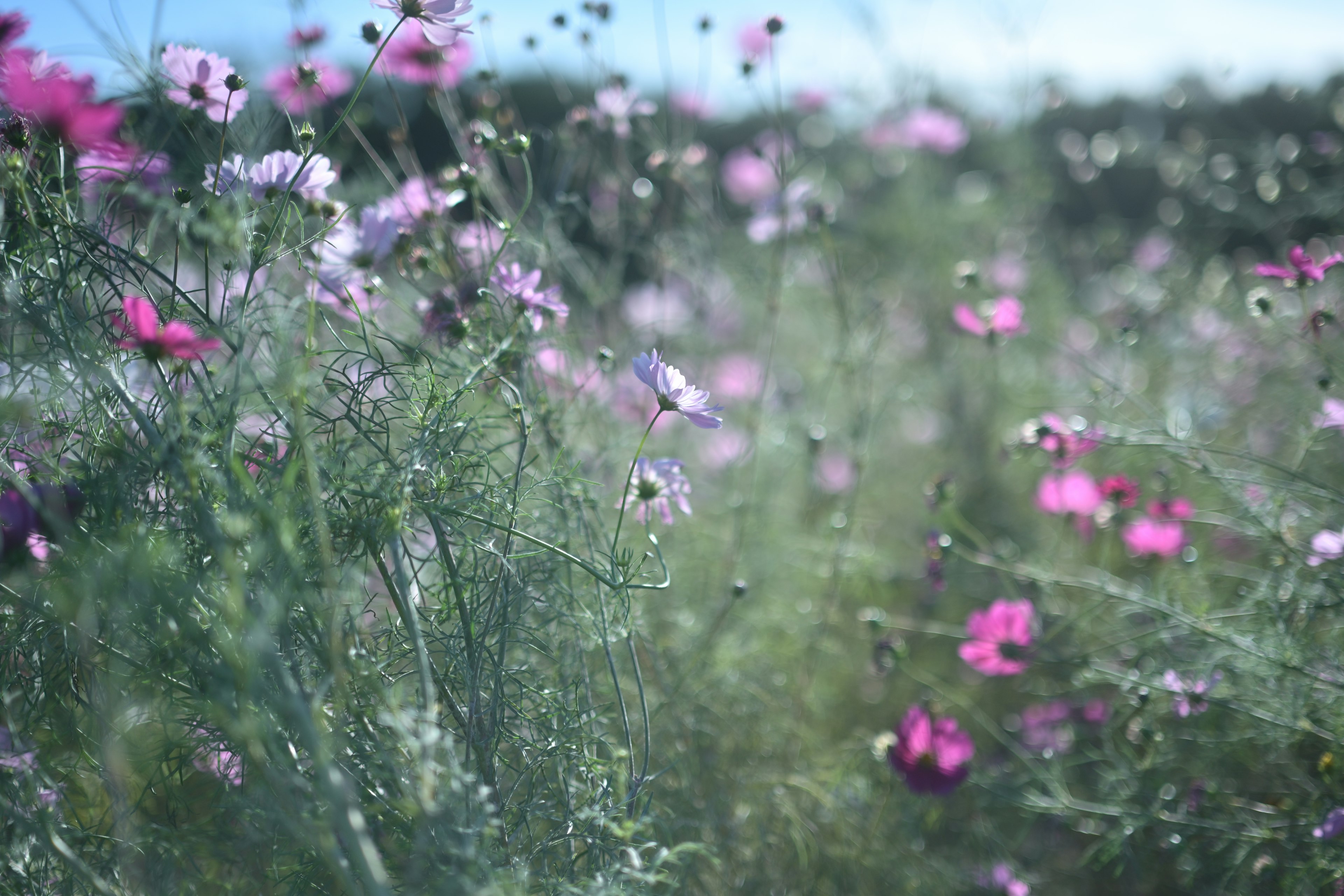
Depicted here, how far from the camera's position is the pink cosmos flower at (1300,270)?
720 millimetres

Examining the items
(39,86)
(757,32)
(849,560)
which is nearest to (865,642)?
(849,560)

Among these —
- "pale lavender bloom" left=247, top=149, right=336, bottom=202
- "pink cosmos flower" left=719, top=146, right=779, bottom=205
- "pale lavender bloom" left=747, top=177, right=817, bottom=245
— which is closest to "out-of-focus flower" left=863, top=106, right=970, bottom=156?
"pink cosmos flower" left=719, top=146, right=779, bottom=205

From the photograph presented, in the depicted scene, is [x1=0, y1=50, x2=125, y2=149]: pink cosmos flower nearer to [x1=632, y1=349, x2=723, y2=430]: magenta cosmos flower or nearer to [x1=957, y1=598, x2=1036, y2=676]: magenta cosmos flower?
[x1=632, y1=349, x2=723, y2=430]: magenta cosmos flower

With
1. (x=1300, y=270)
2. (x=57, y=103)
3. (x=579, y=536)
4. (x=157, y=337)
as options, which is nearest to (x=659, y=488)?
(x=579, y=536)

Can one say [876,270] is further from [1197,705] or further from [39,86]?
[39,86]

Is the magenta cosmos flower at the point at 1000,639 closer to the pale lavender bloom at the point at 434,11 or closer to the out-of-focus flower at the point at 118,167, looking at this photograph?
the pale lavender bloom at the point at 434,11

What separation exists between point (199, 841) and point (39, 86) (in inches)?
20.5

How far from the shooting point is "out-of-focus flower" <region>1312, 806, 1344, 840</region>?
2.25ft

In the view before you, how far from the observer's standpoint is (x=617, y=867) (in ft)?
1.58

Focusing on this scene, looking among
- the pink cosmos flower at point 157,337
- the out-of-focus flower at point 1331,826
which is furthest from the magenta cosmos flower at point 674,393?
the out-of-focus flower at point 1331,826

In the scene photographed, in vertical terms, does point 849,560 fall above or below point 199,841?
below

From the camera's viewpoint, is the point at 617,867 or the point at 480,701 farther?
the point at 480,701

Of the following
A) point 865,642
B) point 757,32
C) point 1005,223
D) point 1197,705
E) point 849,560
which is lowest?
point 865,642

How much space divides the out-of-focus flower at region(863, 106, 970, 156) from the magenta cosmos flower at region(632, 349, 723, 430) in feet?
3.75
